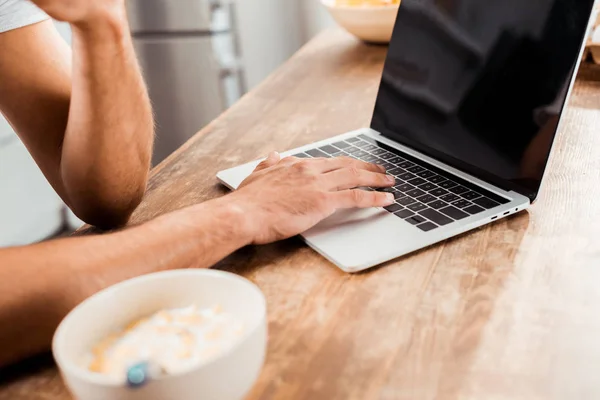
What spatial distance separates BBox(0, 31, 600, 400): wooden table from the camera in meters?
0.54

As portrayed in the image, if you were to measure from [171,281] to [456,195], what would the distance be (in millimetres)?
423

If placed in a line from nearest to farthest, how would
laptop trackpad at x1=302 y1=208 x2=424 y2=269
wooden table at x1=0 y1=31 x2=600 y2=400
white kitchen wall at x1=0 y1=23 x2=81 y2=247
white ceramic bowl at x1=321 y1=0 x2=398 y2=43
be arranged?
wooden table at x1=0 y1=31 x2=600 y2=400, laptop trackpad at x1=302 y1=208 x2=424 y2=269, white ceramic bowl at x1=321 y1=0 x2=398 y2=43, white kitchen wall at x1=0 y1=23 x2=81 y2=247

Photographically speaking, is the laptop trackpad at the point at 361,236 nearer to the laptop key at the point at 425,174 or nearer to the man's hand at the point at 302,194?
the man's hand at the point at 302,194

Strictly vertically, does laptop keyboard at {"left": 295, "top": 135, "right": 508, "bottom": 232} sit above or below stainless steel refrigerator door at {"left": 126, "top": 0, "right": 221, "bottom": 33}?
above

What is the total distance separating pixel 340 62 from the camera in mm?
1539

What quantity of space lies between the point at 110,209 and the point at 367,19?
898 mm

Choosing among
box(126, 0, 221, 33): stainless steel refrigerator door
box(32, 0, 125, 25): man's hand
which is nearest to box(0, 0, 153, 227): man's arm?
box(32, 0, 125, 25): man's hand

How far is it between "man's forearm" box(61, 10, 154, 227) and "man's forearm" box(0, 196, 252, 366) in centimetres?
21

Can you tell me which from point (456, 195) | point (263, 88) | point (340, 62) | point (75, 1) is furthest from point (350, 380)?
point (340, 62)

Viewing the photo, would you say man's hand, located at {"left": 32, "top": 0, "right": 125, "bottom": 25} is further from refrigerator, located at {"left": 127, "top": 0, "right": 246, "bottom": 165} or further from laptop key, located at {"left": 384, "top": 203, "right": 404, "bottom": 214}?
refrigerator, located at {"left": 127, "top": 0, "right": 246, "bottom": 165}

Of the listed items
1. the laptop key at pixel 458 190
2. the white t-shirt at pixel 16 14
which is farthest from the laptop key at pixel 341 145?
the white t-shirt at pixel 16 14

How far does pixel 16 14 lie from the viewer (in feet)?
3.32

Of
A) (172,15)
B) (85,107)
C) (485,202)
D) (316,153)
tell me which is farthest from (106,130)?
(172,15)

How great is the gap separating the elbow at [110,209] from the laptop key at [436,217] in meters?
0.38
